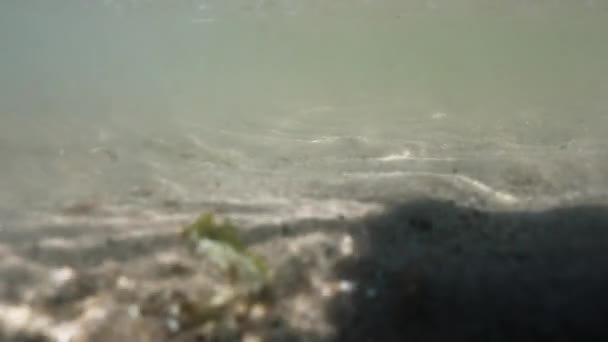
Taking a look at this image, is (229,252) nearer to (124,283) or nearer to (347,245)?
(124,283)

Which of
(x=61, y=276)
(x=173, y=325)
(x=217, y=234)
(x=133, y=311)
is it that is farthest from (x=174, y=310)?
(x=61, y=276)

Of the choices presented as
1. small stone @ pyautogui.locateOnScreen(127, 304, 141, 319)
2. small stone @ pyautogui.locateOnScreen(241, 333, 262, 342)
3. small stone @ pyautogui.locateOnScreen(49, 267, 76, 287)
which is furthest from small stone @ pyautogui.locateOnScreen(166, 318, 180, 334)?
small stone @ pyautogui.locateOnScreen(49, 267, 76, 287)

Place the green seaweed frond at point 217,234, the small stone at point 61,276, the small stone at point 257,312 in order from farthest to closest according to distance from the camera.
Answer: the green seaweed frond at point 217,234, the small stone at point 61,276, the small stone at point 257,312

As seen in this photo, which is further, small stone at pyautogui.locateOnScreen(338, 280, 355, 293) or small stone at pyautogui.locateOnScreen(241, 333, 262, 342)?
small stone at pyautogui.locateOnScreen(338, 280, 355, 293)

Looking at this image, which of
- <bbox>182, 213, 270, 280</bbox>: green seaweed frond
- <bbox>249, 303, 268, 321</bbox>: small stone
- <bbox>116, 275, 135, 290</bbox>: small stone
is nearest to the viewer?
<bbox>249, 303, 268, 321</bbox>: small stone

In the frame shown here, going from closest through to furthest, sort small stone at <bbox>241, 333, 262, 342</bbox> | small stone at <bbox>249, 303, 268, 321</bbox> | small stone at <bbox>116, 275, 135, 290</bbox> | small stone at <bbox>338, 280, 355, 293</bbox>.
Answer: small stone at <bbox>241, 333, 262, 342</bbox>, small stone at <bbox>249, 303, 268, 321</bbox>, small stone at <bbox>338, 280, 355, 293</bbox>, small stone at <bbox>116, 275, 135, 290</bbox>

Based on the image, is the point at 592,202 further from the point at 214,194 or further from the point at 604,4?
the point at 604,4

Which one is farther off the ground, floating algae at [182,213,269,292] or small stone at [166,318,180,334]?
small stone at [166,318,180,334]

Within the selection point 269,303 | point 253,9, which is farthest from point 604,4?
point 269,303

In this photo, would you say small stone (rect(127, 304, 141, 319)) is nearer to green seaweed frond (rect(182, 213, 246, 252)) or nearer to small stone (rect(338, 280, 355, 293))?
green seaweed frond (rect(182, 213, 246, 252))

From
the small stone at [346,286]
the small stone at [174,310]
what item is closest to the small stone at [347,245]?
the small stone at [346,286]

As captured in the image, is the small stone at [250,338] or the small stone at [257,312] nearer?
the small stone at [250,338]

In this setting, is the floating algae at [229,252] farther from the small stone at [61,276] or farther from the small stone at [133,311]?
the small stone at [61,276]

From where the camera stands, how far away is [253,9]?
3675cm
